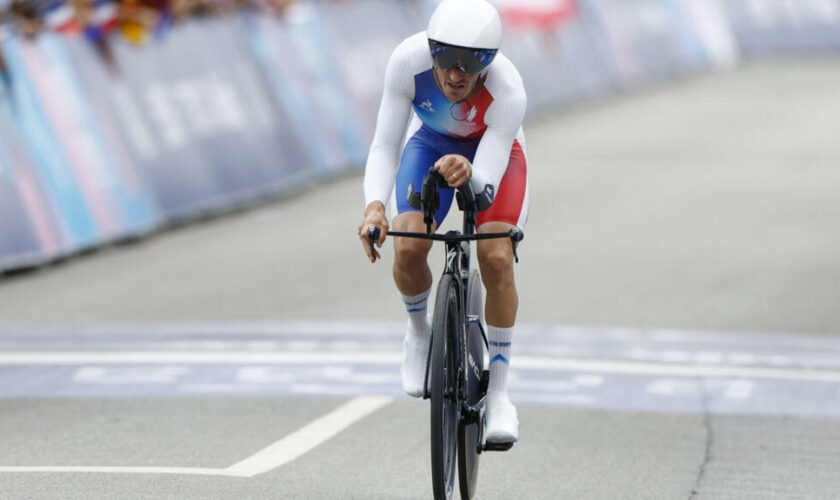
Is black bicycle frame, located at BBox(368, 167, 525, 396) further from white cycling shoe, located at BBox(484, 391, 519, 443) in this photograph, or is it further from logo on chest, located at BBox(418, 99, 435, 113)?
logo on chest, located at BBox(418, 99, 435, 113)

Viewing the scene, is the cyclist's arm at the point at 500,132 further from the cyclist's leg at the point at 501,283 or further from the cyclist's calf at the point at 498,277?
the cyclist's calf at the point at 498,277

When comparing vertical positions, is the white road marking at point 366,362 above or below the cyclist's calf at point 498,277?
below

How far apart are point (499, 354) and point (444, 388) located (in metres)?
0.71

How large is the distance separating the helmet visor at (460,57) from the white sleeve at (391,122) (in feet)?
0.75

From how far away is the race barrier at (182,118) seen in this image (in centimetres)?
1386

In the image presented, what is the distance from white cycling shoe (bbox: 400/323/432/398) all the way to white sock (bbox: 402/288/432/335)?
2cm

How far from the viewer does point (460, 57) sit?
5973mm

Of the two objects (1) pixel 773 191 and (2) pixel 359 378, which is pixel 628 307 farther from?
(1) pixel 773 191

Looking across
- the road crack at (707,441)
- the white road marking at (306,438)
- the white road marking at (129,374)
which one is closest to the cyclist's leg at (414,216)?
the white road marking at (306,438)

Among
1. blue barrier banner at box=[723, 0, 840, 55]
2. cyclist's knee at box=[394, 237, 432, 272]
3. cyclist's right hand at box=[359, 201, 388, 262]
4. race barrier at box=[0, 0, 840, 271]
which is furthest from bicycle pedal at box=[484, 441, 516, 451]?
blue barrier banner at box=[723, 0, 840, 55]

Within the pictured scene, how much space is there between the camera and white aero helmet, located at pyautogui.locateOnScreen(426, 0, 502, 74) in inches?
233

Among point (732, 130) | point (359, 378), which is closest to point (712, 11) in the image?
point (732, 130)

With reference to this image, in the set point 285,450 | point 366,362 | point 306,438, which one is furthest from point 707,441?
point 366,362

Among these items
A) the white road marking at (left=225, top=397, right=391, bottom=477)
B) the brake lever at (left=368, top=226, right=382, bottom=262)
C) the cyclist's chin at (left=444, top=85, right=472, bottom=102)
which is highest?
the cyclist's chin at (left=444, top=85, right=472, bottom=102)
